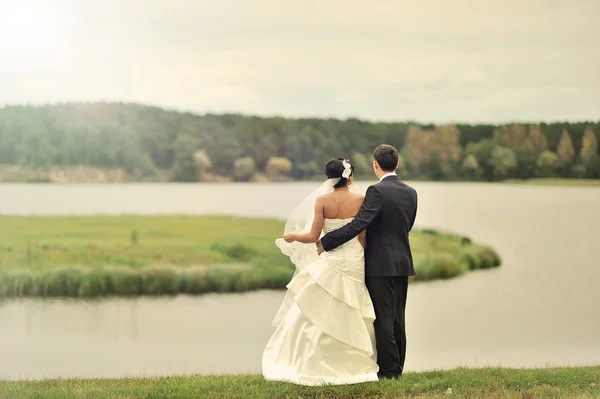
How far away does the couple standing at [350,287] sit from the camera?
18.7 ft

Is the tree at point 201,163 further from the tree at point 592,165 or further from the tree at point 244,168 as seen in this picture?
the tree at point 592,165

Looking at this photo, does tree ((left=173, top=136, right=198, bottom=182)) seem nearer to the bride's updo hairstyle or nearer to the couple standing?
the couple standing

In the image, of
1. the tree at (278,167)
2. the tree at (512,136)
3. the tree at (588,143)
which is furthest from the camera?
the tree at (278,167)

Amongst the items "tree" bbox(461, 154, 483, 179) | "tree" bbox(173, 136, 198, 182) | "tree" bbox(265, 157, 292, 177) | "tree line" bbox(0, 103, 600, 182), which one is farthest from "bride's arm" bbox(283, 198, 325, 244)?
"tree" bbox(173, 136, 198, 182)

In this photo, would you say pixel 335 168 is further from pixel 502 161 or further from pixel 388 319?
pixel 502 161

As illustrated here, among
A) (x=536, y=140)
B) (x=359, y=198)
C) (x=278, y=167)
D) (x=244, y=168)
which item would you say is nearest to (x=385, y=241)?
(x=359, y=198)

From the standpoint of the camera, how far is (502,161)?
18875 millimetres

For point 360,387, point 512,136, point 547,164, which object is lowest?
point 360,387

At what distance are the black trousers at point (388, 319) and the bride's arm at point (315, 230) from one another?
537 millimetres

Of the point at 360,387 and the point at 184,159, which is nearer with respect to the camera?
the point at 360,387

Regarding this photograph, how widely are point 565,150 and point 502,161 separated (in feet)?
5.47

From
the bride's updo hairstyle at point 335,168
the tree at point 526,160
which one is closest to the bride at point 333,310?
the bride's updo hairstyle at point 335,168

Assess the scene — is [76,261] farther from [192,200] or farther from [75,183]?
[192,200]

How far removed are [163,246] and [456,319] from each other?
28.0 ft
